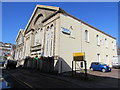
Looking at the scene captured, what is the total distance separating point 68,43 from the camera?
15.9 m

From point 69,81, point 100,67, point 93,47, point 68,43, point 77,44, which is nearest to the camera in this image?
point 69,81

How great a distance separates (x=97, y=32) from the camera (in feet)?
76.3

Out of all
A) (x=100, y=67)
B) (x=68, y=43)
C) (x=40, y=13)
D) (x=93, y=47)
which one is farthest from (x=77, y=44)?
(x=40, y=13)

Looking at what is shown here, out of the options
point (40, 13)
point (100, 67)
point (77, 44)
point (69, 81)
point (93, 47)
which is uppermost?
point (40, 13)

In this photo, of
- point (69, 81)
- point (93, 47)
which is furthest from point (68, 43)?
point (93, 47)

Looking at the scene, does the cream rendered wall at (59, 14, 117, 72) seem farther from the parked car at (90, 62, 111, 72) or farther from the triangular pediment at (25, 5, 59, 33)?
the triangular pediment at (25, 5, 59, 33)

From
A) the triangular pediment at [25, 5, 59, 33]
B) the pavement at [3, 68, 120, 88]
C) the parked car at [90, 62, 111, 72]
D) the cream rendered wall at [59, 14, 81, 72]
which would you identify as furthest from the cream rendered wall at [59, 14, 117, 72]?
the pavement at [3, 68, 120, 88]

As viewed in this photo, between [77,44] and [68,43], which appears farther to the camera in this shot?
[77,44]

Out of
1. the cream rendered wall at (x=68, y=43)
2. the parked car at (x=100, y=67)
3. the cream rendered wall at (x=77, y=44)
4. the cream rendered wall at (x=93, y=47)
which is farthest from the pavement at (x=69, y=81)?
the cream rendered wall at (x=93, y=47)

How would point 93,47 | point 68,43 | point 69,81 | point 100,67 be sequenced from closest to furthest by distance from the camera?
point 69,81 → point 68,43 → point 100,67 → point 93,47

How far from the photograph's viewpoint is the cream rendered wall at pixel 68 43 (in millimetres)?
14928

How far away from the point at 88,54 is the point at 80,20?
651cm

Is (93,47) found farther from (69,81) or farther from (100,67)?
(69,81)

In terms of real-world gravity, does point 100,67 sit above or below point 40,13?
below
